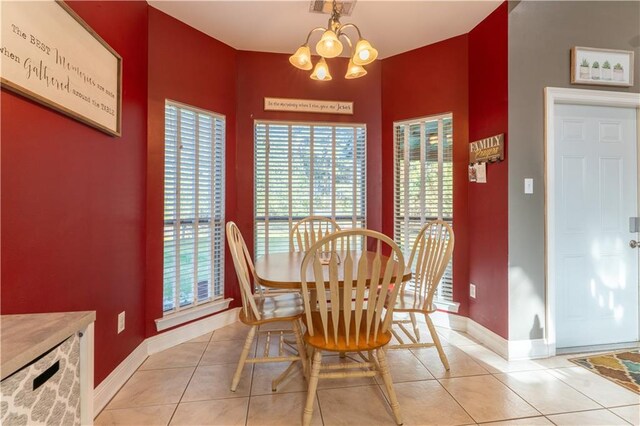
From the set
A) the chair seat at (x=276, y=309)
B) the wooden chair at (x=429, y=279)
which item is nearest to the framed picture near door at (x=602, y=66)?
the wooden chair at (x=429, y=279)

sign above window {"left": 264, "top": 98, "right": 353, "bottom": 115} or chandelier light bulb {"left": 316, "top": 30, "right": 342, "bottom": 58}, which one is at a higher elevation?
sign above window {"left": 264, "top": 98, "right": 353, "bottom": 115}

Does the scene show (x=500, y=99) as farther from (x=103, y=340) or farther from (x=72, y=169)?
(x=103, y=340)

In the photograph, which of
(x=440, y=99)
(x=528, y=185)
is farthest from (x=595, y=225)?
(x=440, y=99)

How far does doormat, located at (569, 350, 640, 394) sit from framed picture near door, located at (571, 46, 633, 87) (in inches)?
80.0

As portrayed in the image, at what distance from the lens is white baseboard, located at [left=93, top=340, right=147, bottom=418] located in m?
1.69

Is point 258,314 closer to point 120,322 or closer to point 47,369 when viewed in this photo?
point 120,322

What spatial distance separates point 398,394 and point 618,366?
1644 mm

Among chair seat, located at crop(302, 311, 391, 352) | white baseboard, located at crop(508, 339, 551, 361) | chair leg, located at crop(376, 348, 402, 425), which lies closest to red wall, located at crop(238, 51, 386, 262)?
white baseboard, located at crop(508, 339, 551, 361)

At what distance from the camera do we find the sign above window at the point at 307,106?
10.3ft

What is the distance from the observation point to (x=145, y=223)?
2340 millimetres

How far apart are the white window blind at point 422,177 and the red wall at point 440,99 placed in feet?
0.19

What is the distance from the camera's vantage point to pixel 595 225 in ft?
8.04

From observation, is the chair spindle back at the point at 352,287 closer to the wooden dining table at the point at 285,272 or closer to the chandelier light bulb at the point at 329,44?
the wooden dining table at the point at 285,272

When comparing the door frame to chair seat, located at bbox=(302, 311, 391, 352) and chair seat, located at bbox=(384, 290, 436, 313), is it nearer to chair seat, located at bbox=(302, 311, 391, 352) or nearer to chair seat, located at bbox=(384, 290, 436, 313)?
chair seat, located at bbox=(384, 290, 436, 313)
